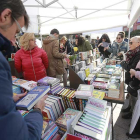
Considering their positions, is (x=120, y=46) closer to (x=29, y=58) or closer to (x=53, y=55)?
(x=53, y=55)

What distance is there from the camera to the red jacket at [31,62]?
200cm

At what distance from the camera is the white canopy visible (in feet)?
12.1

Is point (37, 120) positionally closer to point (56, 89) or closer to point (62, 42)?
point (56, 89)

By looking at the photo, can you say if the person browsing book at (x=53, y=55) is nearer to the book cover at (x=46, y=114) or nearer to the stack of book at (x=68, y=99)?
the stack of book at (x=68, y=99)

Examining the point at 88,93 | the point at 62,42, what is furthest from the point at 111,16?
the point at 88,93

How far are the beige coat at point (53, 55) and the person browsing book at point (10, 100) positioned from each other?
1727mm

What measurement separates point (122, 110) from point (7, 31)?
8.90ft

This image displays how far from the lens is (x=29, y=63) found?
2004mm

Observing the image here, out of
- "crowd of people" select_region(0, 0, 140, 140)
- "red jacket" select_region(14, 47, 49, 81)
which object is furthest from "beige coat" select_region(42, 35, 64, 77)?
"red jacket" select_region(14, 47, 49, 81)

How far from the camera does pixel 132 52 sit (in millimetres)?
1973

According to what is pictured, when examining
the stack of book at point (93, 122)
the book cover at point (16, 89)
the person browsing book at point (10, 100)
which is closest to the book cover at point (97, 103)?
the stack of book at point (93, 122)

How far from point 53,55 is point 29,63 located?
0.65 meters

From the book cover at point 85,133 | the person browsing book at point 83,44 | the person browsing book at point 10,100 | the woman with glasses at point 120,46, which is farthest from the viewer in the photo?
the person browsing book at point 83,44

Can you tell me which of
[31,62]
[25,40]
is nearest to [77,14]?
[25,40]
